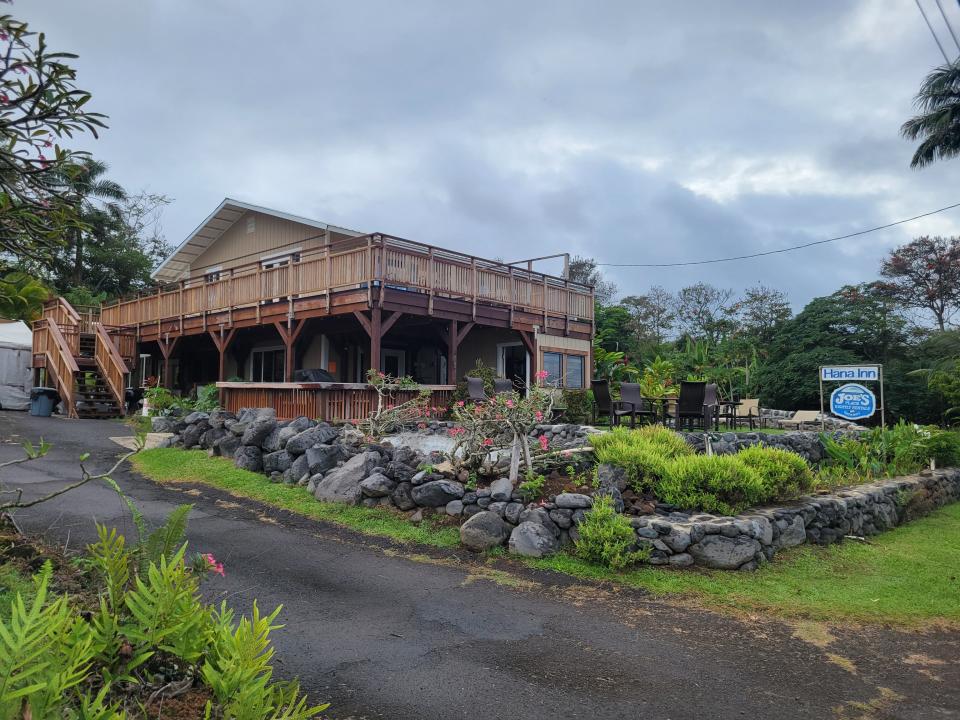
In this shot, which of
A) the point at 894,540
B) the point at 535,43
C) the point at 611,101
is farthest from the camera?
the point at 611,101

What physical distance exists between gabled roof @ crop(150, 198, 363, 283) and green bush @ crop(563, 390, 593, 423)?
8.04 metres

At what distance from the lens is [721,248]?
1185 inches

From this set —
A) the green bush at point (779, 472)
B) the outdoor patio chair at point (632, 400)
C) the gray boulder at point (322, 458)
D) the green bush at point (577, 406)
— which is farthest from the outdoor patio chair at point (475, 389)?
the green bush at point (779, 472)

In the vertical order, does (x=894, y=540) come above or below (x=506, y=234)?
below

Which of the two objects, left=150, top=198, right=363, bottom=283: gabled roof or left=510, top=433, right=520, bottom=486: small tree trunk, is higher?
left=150, top=198, right=363, bottom=283: gabled roof

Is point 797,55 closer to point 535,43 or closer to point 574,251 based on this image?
point 535,43

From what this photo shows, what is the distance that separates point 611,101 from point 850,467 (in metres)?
11.2

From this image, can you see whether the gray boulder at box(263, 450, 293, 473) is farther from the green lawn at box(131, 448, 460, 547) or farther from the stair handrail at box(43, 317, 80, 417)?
the stair handrail at box(43, 317, 80, 417)

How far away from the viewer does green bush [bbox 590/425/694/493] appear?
668 cm

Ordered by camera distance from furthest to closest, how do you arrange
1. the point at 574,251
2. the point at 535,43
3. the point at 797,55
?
the point at 574,251 < the point at 797,55 < the point at 535,43

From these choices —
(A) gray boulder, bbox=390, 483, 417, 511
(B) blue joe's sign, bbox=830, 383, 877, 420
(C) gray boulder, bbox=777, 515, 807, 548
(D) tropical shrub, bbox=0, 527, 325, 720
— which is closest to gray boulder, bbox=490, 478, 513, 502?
(A) gray boulder, bbox=390, 483, 417, 511

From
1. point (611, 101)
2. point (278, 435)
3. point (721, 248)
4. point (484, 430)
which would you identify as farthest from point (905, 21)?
point (721, 248)

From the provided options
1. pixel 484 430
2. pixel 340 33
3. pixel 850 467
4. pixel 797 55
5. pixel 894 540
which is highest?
pixel 797 55

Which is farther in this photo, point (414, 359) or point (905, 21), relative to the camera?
point (414, 359)
